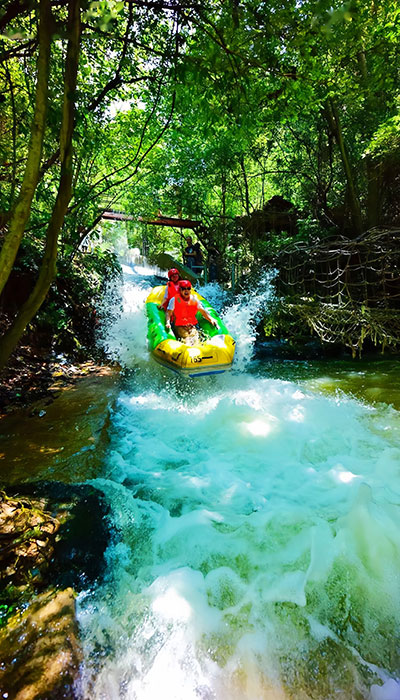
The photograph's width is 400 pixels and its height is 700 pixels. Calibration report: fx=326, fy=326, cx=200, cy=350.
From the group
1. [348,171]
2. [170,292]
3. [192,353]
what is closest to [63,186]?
[192,353]

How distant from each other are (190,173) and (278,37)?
33.0 ft

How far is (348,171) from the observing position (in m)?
8.59

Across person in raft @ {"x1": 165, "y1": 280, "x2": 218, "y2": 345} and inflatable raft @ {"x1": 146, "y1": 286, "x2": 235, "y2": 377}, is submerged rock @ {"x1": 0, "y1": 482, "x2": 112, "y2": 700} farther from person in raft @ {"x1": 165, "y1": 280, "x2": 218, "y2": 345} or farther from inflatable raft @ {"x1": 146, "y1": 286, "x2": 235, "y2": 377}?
person in raft @ {"x1": 165, "y1": 280, "x2": 218, "y2": 345}

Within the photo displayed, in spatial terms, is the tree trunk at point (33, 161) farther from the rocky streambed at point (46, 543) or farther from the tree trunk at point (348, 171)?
the tree trunk at point (348, 171)

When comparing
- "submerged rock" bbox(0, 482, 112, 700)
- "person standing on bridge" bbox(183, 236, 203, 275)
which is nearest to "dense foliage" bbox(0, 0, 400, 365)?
"submerged rock" bbox(0, 482, 112, 700)

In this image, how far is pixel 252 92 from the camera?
3490mm

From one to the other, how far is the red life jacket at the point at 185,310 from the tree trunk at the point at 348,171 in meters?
5.19

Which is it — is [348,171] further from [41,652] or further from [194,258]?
[194,258]

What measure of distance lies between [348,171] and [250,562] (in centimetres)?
954

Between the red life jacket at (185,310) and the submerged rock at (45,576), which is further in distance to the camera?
the red life jacket at (185,310)

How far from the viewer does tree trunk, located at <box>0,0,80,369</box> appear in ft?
6.32

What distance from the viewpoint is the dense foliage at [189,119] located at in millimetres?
2246

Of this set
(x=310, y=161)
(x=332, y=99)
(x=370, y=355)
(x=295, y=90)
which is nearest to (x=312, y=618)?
(x=295, y=90)

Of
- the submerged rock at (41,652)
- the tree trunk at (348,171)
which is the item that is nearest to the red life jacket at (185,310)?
the submerged rock at (41,652)
